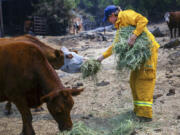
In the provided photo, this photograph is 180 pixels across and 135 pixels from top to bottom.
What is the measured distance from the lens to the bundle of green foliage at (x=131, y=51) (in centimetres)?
A: 464

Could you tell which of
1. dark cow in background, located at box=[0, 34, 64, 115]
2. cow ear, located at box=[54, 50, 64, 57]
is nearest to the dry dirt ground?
dark cow in background, located at box=[0, 34, 64, 115]

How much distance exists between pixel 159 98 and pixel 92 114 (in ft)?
5.62

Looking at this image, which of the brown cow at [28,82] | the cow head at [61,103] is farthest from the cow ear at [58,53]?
the cow head at [61,103]

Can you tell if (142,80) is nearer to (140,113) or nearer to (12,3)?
(140,113)

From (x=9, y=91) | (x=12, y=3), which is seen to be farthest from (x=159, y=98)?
(x=12, y=3)

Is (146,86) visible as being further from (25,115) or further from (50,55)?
(50,55)

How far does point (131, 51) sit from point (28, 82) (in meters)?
1.97

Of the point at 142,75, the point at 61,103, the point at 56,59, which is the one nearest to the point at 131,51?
the point at 142,75

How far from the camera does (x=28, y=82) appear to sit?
12.8 ft

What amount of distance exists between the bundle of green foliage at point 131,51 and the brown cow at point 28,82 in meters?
1.32

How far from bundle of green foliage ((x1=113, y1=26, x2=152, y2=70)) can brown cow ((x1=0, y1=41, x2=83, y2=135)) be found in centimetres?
132

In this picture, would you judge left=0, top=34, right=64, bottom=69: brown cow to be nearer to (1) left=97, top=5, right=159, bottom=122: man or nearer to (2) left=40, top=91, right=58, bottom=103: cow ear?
(1) left=97, top=5, right=159, bottom=122: man

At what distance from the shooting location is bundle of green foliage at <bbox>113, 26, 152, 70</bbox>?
4.64m

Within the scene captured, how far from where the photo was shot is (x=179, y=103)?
5500 mm
